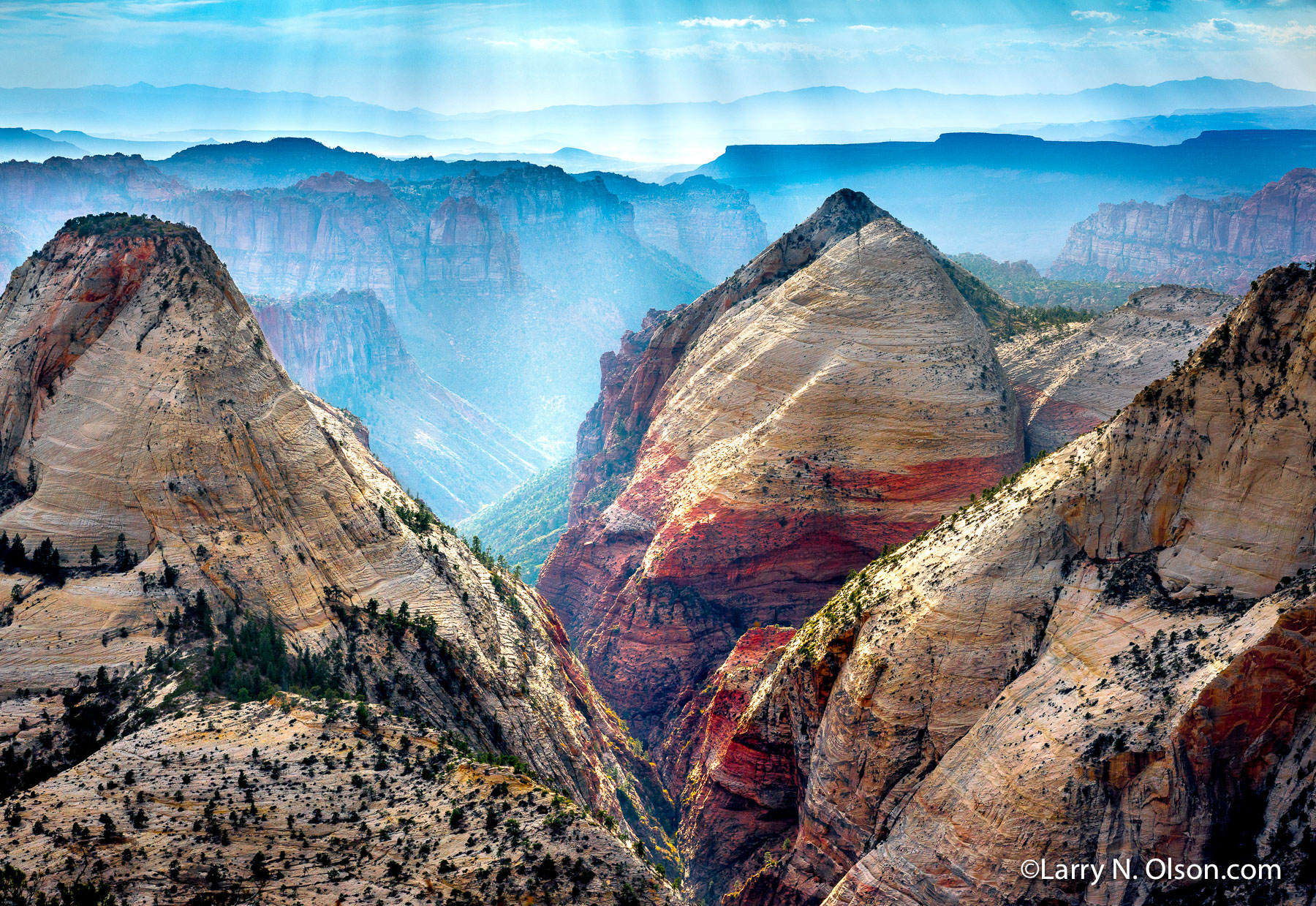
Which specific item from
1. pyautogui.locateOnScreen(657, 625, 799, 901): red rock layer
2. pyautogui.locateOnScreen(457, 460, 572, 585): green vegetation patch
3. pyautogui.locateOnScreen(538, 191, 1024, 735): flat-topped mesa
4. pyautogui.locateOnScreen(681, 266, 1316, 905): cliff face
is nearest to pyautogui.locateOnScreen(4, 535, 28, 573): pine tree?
pyautogui.locateOnScreen(657, 625, 799, 901): red rock layer

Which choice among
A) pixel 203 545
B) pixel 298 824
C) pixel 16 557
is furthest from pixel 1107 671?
pixel 16 557

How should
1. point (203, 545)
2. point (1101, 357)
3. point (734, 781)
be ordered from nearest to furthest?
point (203, 545)
point (734, 781)
point (1101, 357)

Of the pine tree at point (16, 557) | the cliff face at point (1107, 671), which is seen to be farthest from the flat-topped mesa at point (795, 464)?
the pine tree at point (16, 557)

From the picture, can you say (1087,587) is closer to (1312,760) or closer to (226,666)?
(1312,760)

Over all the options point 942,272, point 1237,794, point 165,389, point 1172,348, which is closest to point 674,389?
point 942,272

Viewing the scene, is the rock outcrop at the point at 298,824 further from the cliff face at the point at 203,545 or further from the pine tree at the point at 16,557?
the pine tree at the point at 16,557

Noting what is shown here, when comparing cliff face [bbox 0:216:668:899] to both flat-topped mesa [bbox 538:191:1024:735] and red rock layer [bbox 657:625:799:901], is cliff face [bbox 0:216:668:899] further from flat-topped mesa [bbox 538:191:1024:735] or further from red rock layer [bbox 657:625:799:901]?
flat-topped mesa [bbox 538:191:1024:735]

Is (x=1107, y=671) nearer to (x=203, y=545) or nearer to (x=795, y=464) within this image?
A: (x=795, y=464)
